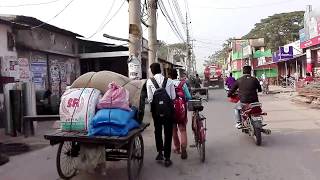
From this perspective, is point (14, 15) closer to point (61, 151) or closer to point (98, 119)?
point (61, 151)

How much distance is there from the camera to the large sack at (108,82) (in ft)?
23.2

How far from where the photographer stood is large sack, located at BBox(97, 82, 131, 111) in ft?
21.1

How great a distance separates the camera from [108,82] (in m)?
7.09

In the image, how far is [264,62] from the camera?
54.8m

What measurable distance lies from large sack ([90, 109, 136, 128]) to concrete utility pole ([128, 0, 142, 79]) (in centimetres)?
657

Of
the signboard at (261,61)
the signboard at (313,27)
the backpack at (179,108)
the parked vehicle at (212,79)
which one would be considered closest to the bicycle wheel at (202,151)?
the backpack at (179,108)

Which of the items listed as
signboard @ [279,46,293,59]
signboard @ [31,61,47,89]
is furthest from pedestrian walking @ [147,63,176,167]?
signboard @ [279,46,293,59]

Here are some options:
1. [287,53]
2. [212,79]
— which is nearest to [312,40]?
[287,53]

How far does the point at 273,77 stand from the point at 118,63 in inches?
1205

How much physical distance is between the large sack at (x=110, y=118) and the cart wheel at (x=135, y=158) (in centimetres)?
38

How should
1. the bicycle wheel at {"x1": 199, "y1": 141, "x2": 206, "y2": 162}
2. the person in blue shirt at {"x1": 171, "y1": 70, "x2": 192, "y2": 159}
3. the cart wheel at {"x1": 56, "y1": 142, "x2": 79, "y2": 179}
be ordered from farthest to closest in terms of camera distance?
the person in blue shirt at {"x1": 171, "y1": 70, "x2": 192, "y2": 159}
the bicycle wheel at {"x1": 199, "y1": 141, "x2": 206, "y2": 162}
the cart wheel at {"x1": 56, "y1": 142, "x2": 79, "y2": 179}

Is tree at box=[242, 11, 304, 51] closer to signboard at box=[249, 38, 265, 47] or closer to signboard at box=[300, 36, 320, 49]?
signboard at box=[249, 38, 265, 47]

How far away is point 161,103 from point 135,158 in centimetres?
121

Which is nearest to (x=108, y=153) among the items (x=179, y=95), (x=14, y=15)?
(x=179, y=95)
